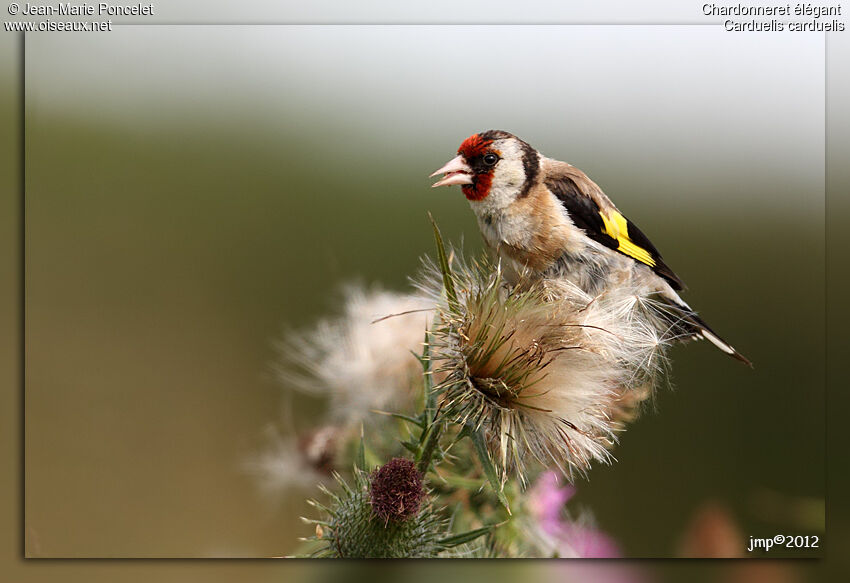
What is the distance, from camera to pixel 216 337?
3162 millimetres

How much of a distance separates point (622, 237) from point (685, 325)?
395 mm

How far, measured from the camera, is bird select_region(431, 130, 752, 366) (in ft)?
8.76

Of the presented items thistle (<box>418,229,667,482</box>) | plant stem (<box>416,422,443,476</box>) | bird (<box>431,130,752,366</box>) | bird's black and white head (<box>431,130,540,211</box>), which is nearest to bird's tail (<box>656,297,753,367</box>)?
bird (<box>431,130,752,366</box>)

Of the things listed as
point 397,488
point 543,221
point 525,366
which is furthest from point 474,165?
point 397,488

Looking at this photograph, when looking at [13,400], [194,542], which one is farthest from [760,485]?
[13,400]

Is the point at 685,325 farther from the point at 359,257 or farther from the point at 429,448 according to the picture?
the point at 359,257

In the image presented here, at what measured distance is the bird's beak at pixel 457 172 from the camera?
8.79 feet

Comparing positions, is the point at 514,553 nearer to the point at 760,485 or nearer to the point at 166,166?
the point at 760,485

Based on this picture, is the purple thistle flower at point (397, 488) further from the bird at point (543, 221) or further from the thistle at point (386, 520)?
the bird at point (543, 221)

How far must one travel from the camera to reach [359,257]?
3.16 metres

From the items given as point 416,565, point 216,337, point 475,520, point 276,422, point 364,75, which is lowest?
point 416,565

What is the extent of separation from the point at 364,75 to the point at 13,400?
1.82m

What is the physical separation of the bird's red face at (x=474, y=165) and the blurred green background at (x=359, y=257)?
25 cm

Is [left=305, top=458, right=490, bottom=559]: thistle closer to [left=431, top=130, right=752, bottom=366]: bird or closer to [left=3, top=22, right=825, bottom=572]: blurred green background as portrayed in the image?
[left=3, top=22, right=825, bottom=572]: blurred green background
